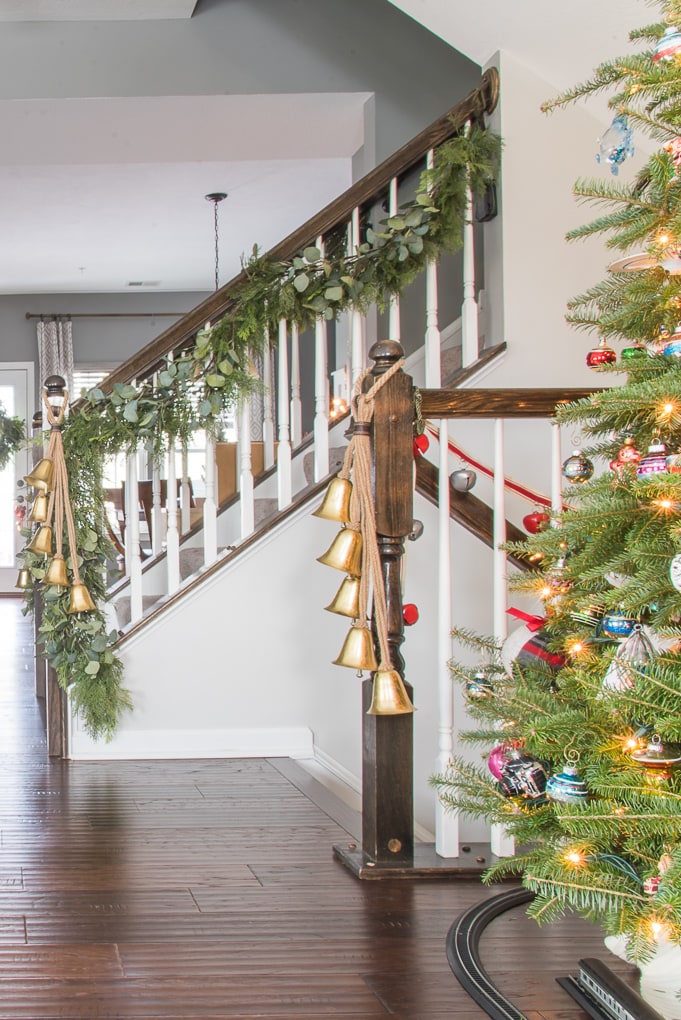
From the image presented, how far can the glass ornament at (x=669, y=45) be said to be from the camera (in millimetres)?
1497

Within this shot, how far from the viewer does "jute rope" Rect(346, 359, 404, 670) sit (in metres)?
2.21

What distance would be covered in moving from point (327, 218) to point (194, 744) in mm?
1800

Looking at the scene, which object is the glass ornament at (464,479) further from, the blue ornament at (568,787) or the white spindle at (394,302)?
the blue ornament at (568,787)

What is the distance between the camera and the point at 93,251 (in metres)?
9.07

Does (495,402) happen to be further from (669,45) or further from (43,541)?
(43,541)

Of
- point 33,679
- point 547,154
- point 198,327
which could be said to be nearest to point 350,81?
point 547,154

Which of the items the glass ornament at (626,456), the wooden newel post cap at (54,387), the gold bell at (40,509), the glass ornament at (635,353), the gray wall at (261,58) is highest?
the gray wall at (261,58)

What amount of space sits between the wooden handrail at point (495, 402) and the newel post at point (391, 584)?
64 mm

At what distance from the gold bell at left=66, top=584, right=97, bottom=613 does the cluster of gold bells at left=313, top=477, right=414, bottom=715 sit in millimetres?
1367

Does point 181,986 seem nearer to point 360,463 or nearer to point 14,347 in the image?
point 360,463

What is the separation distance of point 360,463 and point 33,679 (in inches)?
135

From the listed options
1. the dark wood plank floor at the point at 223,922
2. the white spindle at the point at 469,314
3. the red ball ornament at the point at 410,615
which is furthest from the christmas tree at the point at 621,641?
the white spindle at the point at 469,314

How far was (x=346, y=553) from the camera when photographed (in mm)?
2186

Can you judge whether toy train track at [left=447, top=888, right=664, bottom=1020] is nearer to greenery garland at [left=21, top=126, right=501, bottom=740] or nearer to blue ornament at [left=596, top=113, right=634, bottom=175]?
blue ornament at [left=596, top=113, right=634, bottom=175]
